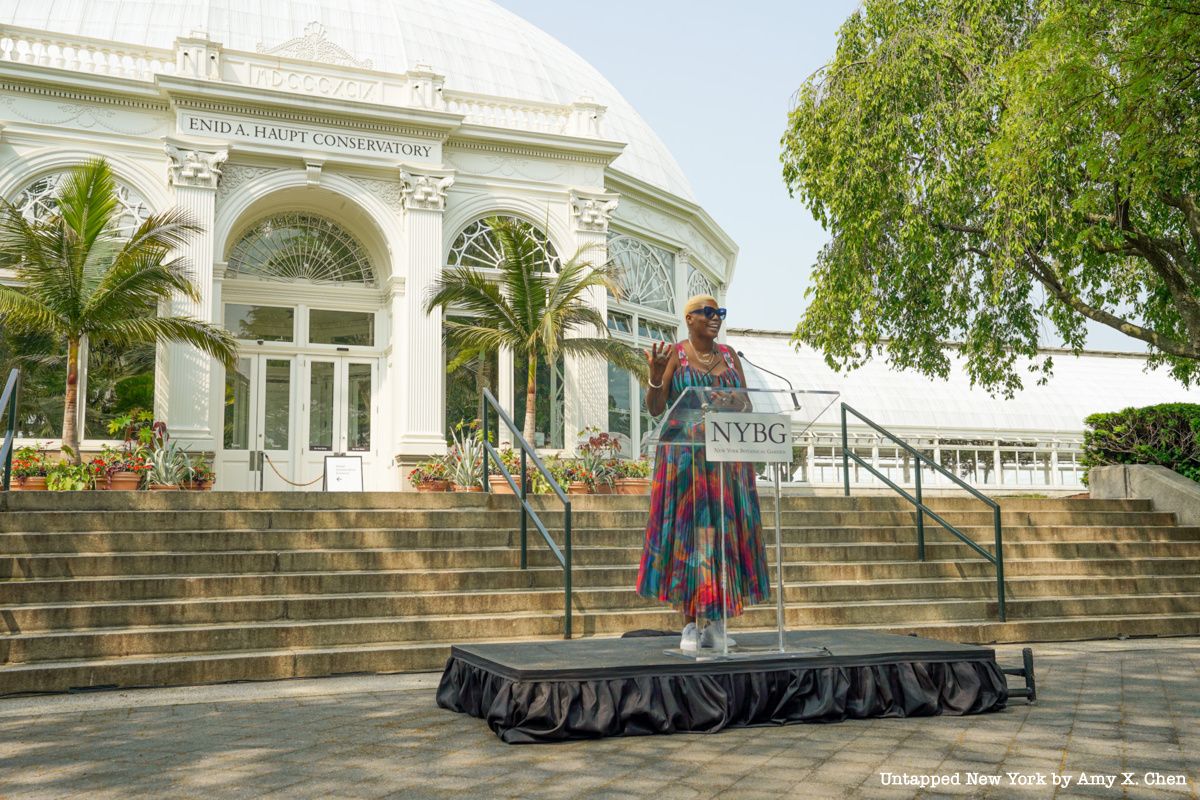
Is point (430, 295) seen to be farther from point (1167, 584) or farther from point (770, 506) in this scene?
point (1167, 584)

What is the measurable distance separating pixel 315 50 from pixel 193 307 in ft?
17.1

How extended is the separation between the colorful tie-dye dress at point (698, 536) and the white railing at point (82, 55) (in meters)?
13.2

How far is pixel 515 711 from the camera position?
4.70m

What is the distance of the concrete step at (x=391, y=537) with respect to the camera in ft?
27.1

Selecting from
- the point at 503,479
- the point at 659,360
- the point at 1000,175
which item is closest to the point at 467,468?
the point at 503,479

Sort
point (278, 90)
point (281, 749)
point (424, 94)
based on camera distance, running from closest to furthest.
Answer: point (281, 749)
point (278, 90)
point (424, 94)

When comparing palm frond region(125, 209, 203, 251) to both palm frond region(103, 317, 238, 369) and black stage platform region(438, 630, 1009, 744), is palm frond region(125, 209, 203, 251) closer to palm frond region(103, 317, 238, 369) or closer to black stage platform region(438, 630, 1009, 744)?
palm frond region(103, 317, 238, 369)

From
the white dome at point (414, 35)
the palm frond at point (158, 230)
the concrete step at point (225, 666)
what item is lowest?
the concrete step at point (225, 666)

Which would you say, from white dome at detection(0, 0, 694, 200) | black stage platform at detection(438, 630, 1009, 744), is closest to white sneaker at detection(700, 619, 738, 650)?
black stage platform at detection(438, 630, 1009, 744)

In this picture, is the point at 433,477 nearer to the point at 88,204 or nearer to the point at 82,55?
the point at 88,204

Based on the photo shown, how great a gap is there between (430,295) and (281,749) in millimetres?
11648

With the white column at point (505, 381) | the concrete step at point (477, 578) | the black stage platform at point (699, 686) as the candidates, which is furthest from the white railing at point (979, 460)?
the black stage platform at point (699, 686)

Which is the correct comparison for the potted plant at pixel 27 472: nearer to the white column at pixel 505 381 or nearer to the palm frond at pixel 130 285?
the palm frond at pixel 130 285

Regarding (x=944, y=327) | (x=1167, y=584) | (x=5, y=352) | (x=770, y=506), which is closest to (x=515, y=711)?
(x=770, y=506)
